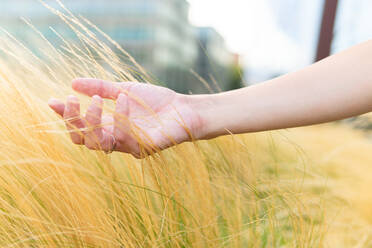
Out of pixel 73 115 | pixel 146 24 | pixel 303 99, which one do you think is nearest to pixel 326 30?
pixel 303 99

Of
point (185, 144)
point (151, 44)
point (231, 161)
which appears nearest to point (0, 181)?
point (185, 144)

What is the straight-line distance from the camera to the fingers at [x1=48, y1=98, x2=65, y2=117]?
70 centimetres

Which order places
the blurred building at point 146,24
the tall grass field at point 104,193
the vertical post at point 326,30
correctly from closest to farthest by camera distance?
the tall grass field at point 104,193 < the vertical post at point 326,30 < the blurred building at point 146,24

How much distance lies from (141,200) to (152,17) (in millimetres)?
10993

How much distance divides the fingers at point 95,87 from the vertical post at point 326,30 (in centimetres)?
308

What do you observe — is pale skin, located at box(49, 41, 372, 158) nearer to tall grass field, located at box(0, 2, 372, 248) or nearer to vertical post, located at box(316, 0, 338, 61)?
tall grass field, located at box(0, 2, 372, 248)

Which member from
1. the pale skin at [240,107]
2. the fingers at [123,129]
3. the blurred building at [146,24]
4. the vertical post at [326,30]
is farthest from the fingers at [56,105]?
the blurred building at [146,24]

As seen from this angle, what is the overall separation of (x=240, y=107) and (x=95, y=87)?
305 millimetres

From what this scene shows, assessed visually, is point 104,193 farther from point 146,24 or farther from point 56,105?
point 146,24

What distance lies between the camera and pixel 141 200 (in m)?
0.71

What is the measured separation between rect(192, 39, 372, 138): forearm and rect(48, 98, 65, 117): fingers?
0.29 m

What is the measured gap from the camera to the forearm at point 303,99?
2.40 ft

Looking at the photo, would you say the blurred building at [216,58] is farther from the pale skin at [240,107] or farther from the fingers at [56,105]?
the fingers at [56,105]

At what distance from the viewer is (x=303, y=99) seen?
0.75 m
